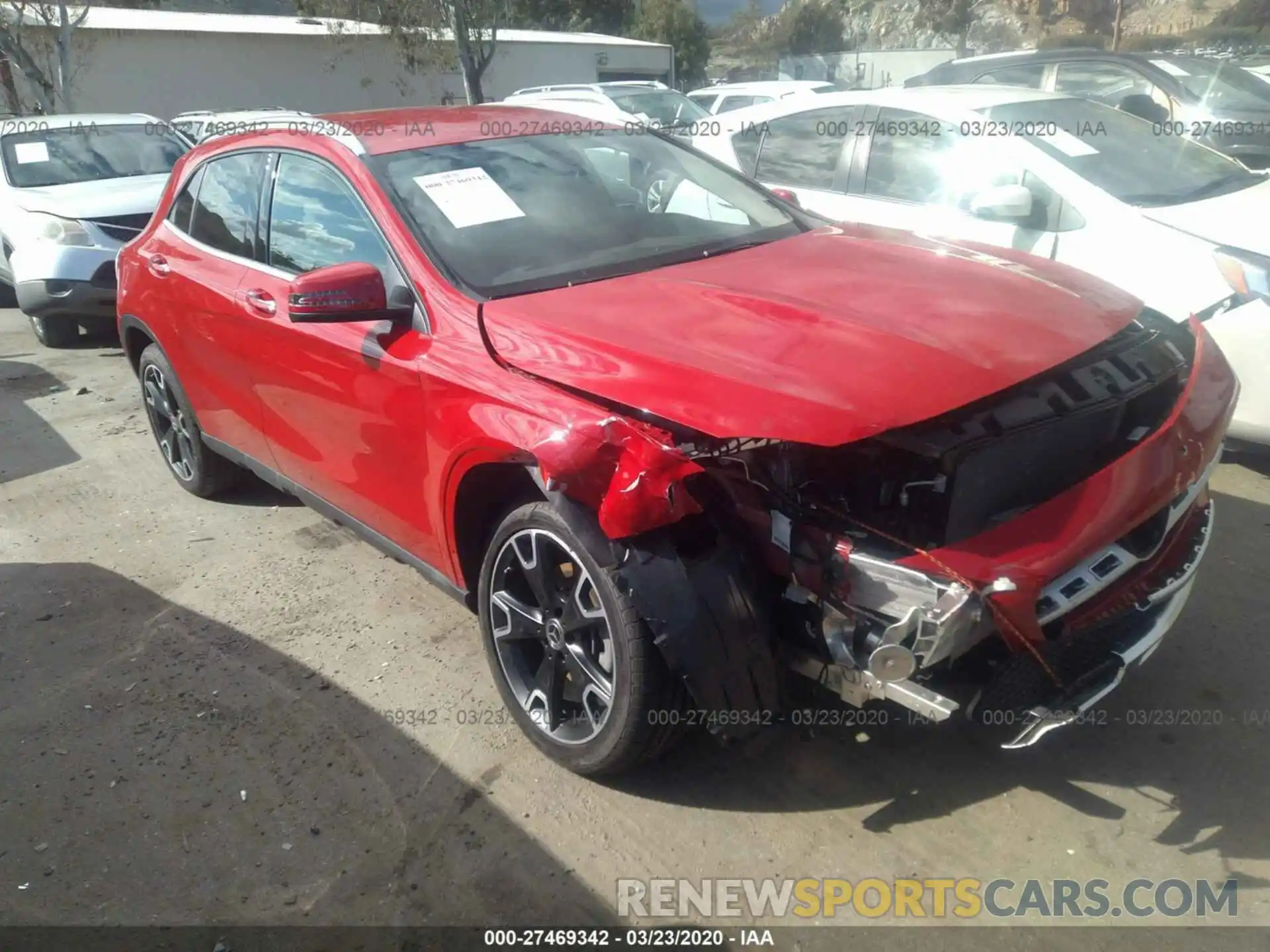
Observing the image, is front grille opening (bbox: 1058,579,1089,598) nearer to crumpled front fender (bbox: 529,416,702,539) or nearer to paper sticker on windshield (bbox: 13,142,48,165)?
crumpled front fender (bbox: 529,416,702,539)

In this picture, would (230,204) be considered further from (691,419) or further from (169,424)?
(691,419)

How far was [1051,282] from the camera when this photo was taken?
2.99 meters

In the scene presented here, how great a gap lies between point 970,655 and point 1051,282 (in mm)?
1244

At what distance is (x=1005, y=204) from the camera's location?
4883mm

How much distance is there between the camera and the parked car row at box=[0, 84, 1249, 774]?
91.3 inches

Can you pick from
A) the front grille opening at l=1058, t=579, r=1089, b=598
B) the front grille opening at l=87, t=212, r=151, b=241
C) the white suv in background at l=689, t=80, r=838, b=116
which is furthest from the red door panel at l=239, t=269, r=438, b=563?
the white suv in background at l=689, t=80, r=838, b=116

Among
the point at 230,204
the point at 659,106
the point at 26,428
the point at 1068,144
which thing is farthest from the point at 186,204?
the point at 659,106

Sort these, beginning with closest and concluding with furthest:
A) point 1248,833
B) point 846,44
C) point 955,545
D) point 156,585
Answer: point 955,545
point 1248,833
point 156,585
point 846,44

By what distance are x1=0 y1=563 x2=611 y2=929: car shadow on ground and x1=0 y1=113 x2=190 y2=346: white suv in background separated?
4694 millimetres

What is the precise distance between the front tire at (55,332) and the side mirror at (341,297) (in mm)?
6586

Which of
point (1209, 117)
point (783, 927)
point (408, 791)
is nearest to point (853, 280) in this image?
point (783, 927)

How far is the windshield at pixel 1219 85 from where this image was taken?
8680mm

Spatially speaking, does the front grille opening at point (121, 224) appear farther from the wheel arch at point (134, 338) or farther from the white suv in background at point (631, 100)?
the white suv in background at point (631, 100)

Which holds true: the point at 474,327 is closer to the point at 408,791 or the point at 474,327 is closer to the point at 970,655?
the point at 408,791
